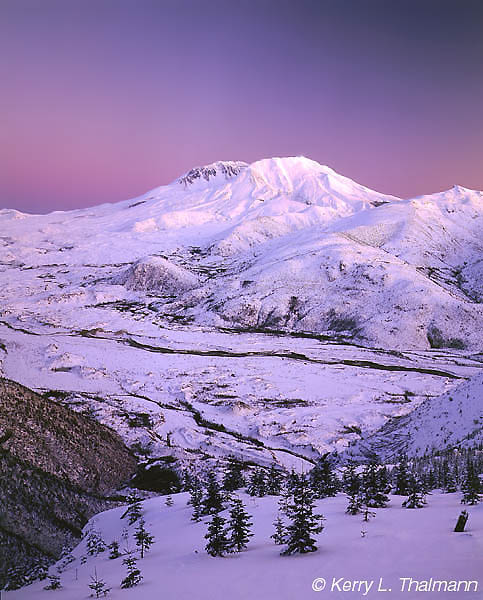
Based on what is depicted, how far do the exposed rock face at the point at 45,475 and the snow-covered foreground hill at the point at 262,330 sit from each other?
613cm

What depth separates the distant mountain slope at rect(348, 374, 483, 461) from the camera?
19.4m

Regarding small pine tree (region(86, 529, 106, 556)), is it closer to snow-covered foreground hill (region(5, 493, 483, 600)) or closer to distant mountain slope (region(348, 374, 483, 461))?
snow-covered foreground hill (region(5, 493, 483, 600))

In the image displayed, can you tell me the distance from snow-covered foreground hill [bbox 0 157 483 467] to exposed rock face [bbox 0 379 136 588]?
6126 millimetres

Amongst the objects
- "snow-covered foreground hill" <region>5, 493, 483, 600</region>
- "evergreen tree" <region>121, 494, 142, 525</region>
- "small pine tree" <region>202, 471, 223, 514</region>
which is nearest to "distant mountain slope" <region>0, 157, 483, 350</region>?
"evergreen tree" <region>121, 494, 142, 525</region>

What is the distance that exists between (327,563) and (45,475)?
46.0 feet

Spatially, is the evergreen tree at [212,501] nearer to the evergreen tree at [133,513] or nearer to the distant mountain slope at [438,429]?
the evergreen tree at [133,513]

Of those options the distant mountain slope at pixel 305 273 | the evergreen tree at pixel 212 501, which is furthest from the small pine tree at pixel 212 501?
the distant mountain slope at pixel 305 273

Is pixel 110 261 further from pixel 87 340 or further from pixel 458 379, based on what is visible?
pixel 458 379

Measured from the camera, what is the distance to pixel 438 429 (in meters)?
21.1

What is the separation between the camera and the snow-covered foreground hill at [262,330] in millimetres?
32625

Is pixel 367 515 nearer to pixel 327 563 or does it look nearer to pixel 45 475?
pixel 327 563

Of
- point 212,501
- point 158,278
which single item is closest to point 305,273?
point 158,278

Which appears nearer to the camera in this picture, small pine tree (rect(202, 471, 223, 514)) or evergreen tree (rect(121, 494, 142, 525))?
small pine tree (rect(202, 471, 223, 514))

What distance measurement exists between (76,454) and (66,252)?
437 feet
